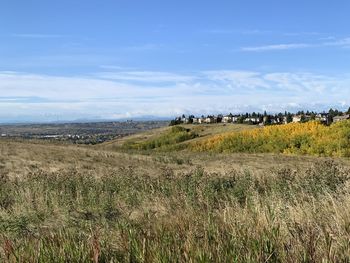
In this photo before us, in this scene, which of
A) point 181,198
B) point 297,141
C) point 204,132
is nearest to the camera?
point 181,198

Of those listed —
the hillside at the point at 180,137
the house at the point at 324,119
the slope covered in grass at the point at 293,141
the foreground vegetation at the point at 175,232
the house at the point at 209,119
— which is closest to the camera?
the foreground vegetation at the point at 175,232

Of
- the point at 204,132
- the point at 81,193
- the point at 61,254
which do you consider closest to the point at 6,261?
the point at 61,254

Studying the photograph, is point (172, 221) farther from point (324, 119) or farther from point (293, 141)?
point (324, 119)

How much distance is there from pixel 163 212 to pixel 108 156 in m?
20.1

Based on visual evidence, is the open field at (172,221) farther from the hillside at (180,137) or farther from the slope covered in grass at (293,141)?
the hillside at (180,137)

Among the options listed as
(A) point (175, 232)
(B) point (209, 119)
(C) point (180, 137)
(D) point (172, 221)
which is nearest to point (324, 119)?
(C) point (180, 137)

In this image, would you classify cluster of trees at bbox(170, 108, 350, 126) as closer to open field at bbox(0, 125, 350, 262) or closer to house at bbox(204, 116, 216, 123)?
house at bbox(204, 116, 216, 123)

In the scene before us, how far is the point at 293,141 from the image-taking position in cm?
A: 4112

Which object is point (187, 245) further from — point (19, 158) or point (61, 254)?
point (19, 158)

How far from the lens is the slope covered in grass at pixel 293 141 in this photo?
37.4 metres

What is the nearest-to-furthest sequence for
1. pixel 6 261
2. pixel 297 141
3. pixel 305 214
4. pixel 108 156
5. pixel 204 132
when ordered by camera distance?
pixel 6 261, pixel 305 214, pixel 108 156, pixel 297 141, pixel 204 132

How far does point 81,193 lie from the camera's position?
10281mm

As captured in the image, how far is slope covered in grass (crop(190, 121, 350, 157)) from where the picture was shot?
37.4 metres

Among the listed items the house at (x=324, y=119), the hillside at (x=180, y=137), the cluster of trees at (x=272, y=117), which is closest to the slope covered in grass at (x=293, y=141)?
the house at (x=324, y=119)
